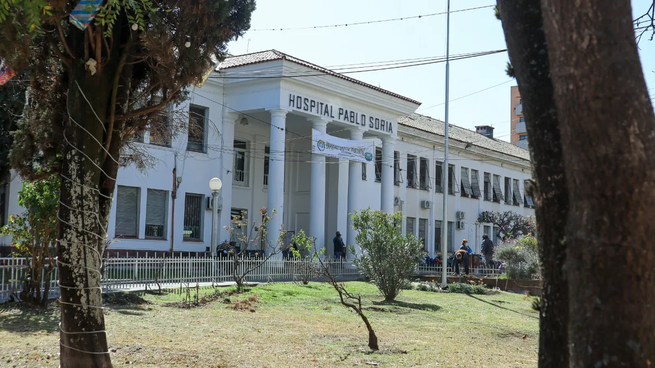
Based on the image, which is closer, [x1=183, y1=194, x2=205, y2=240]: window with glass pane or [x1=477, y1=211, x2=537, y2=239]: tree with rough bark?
[x1=183, y1=194, x2=205, y2=240]: window with glass pane

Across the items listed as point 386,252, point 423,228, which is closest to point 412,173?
point 423,228

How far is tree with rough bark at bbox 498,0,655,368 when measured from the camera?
285 centimetres

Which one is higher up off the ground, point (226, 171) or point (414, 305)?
point (226, 171)

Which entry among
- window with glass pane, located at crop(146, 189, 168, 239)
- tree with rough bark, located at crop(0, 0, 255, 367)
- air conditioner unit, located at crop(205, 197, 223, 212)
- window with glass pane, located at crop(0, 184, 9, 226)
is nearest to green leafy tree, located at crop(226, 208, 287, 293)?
air conditioner unit, located at crop(205, 197, 223, 212)

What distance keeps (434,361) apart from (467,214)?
3385cm

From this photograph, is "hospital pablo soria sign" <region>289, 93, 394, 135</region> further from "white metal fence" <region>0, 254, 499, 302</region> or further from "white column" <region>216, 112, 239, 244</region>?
"white metal fence" <region>0, 254, 499, 302</region>

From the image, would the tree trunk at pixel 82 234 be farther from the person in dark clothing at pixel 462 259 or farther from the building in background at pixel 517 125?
the building in background at pixel 517 125

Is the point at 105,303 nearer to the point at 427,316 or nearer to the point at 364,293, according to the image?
the point at 427,316

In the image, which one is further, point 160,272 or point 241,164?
point 241,164

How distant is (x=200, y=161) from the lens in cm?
2641

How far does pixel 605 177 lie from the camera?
2891 millimetres

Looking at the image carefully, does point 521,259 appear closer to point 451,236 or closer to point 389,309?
point 389,309

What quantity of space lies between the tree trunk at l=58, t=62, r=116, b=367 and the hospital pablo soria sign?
1993 cm

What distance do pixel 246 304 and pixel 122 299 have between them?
249cm
